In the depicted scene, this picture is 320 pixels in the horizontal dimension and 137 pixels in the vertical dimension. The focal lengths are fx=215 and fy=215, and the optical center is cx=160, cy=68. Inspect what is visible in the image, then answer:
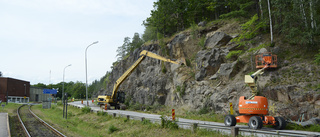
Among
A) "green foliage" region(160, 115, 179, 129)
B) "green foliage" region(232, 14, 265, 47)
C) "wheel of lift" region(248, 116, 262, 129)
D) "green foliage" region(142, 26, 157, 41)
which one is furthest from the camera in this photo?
"green foliage" region(142, 26, 157, 41)

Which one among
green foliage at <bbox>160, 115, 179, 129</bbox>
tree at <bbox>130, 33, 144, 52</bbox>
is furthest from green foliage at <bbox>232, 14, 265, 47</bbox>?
tree at <bbox>130, 33, 144, 52</bbox>

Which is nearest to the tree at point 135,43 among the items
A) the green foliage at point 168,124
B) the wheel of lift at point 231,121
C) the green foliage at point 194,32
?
the green foliage at point 194,32

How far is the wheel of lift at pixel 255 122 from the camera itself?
1259 cm

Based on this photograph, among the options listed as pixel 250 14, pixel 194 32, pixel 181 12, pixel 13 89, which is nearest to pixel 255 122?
pixel 194 32

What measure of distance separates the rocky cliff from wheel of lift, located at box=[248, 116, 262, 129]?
213 inches

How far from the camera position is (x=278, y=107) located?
17391mm

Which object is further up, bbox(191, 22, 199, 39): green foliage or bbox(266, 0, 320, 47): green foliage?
bbox(191, 22, 199, 39): green foliage

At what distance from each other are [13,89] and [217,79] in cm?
7529

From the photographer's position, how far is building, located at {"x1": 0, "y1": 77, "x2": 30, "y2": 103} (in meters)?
69.6

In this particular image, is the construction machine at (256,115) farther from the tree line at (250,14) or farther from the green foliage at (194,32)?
the green foliage at (194,32)

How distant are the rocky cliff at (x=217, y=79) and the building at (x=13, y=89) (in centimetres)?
4961

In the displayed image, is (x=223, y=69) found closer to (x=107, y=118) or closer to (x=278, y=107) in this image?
(x=278, y=107)

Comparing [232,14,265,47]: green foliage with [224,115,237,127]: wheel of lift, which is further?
[232,14,265,47]: green foliage

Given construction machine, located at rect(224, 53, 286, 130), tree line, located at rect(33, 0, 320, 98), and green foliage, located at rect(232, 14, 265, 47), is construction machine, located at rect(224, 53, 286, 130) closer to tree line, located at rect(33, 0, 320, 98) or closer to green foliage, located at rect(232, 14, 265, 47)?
tree line, located at rect(33, 0, 320, 98)
